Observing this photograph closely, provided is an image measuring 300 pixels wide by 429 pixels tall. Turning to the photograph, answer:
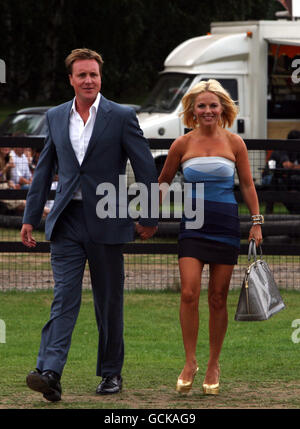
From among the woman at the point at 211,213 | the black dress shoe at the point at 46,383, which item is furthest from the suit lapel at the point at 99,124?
the black dress shoe at the point at 46,383

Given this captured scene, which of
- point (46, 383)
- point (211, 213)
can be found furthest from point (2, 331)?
point (211, 213)

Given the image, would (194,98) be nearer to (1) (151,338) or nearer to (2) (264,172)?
(1) (151,338)

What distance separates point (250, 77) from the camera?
2019cm

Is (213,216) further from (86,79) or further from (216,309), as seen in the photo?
(86,79)

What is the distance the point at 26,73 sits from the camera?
42.5 metres

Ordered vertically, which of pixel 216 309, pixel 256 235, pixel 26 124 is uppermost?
pixel 256 235

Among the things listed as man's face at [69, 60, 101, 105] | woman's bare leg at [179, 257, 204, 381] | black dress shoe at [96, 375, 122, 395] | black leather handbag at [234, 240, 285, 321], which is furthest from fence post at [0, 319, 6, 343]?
man's face at [69, 60, 101, 105]

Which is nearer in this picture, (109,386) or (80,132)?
(80,132)

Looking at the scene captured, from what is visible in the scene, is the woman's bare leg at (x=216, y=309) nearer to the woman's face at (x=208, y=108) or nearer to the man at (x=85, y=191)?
the man at (x=85, y=191)

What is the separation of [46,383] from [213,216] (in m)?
1.28

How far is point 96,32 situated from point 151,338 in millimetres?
31186

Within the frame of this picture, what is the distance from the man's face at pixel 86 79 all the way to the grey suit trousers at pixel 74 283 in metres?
0.59

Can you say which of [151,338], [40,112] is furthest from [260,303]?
[40,112]

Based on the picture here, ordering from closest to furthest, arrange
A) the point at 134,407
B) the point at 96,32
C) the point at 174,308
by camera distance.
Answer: the point at 134,407, the point at 174,308, the point at 96,32
